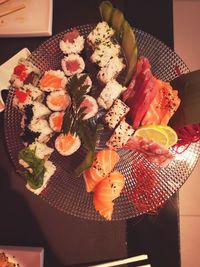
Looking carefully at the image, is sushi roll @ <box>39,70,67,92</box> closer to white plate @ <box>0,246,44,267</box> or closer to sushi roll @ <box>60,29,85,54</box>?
sushi roll @ <box>60,29,85,54</box>

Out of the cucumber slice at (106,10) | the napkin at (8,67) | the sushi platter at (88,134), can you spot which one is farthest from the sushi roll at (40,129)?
the cucumber slice at (106,10)

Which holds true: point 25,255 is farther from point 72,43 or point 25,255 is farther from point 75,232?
point 72,43

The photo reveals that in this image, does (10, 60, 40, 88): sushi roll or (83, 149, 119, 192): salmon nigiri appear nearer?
(83, 149, 119, 192): salmon nigiri

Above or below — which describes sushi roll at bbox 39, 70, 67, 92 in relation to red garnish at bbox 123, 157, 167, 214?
above

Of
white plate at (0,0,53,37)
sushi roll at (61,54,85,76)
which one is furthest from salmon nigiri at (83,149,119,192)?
white plate at (0,0,53,37)

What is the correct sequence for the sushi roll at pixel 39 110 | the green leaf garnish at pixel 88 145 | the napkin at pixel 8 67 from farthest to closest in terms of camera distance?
the napkin at pixel 8 67
the sushi roll at pixel 39 110
the green leaf garnish at pixel 88 145

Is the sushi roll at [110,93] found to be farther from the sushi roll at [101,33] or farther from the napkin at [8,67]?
the napkin at [8,67]

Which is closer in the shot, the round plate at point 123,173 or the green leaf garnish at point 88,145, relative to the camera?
the green leaf garnish at point 88,145
